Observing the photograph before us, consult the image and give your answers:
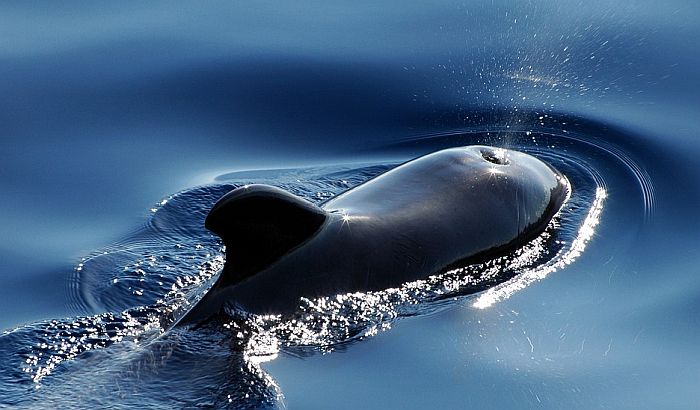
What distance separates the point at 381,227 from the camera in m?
8.70

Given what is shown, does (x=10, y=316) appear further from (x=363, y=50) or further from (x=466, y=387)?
(x=363, y=50)

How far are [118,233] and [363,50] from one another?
4528 millimetres

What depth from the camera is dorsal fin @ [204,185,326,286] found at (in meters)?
7.62

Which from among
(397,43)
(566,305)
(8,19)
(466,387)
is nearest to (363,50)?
(397,43)

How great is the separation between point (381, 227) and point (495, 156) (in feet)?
6.46

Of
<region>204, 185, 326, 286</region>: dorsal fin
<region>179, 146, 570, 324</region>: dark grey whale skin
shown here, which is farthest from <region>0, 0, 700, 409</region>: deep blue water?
<region>204, 185, 326, 286</region>: dorsal fin

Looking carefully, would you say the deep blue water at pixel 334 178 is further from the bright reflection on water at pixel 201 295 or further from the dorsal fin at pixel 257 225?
the dorsal fin at pixel 257 225

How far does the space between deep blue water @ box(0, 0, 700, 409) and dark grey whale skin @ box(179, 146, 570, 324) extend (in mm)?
202

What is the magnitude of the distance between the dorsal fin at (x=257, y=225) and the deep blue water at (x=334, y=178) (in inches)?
15.8

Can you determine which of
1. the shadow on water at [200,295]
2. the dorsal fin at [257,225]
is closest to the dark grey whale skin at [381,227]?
the dorsal fin at [257,225]

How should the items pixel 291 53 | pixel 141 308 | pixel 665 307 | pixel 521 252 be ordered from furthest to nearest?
pixel 291 53, pixel 521 252, pixel 665 307, pixel 141 308

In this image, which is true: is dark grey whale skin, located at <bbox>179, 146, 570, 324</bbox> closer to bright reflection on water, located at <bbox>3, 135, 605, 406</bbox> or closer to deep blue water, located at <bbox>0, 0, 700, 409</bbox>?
bright reflection on water, located at <bbox>3, 135, 605, 406</bbox>

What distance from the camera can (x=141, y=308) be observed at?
8.31 m

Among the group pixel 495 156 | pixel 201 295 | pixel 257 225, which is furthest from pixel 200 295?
pixel 495 156
